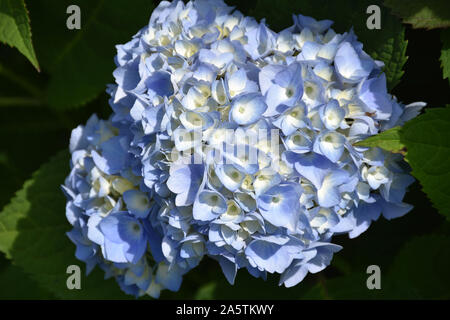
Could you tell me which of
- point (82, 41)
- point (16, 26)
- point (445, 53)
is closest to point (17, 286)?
point (82, 41)

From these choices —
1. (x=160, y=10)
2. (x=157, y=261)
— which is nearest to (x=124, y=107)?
(x=160, y=10)

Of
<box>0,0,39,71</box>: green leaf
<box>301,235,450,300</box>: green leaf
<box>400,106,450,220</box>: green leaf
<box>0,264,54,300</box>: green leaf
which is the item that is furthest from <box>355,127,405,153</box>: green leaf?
<box>0,264,54,300</box>: green leaf

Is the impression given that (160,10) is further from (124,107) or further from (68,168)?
(68,168)

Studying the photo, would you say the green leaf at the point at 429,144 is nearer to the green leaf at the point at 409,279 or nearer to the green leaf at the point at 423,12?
the green leaf at the point at 423,12

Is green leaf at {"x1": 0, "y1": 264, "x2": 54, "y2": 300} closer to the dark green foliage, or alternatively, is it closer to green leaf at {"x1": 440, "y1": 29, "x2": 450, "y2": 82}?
the dark green foliage

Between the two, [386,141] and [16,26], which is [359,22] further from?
[16,26]

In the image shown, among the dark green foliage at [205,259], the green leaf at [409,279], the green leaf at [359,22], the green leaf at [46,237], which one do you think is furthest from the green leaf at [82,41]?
the green leaf at [409,279]
